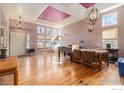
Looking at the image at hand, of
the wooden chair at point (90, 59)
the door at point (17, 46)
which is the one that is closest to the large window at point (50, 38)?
the door at point (17, 46)

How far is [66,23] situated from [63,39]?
19.1 inches

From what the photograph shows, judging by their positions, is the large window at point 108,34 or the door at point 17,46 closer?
the large window at point 108,34

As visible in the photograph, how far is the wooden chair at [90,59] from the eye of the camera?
10.6 feet

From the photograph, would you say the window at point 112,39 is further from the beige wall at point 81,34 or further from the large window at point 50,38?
the large window at point 50,38

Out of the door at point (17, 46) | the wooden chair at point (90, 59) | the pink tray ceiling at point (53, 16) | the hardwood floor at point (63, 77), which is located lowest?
the hardwood floor at point (63, 77)

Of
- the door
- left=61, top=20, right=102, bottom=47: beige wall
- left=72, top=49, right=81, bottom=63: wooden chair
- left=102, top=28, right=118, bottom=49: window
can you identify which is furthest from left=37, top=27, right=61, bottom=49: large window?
left=72, top=49, right=81, bottom=63: wooden chair

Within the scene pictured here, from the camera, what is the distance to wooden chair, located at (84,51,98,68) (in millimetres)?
3223

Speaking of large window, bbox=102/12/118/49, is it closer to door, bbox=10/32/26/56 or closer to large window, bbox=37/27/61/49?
large window, bbox=37/27/61/49

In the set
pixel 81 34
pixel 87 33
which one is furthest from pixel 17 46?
pixel 87 33
